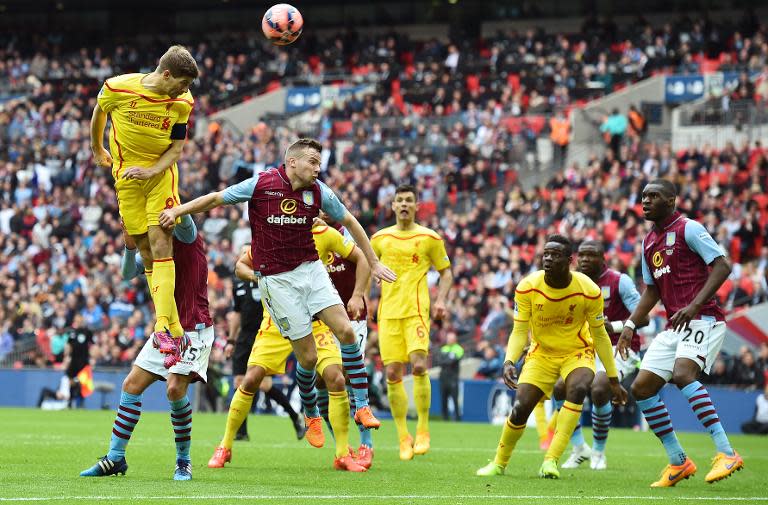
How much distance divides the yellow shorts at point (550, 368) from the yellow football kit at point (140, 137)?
11.5 ft

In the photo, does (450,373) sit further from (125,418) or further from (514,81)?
(125,418)

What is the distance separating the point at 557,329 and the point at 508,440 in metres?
1.08

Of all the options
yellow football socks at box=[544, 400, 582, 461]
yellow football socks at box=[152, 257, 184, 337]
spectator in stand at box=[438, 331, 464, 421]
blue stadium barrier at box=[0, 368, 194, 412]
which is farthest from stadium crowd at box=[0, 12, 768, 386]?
yellow football socks at box=[152, 257, 184, 337]

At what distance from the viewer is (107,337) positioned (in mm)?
30062

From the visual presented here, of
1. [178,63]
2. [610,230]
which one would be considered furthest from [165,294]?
[610,230]

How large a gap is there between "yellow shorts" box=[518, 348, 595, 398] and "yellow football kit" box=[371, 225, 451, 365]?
2.75 meters

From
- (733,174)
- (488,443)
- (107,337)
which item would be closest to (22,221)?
(107,337)

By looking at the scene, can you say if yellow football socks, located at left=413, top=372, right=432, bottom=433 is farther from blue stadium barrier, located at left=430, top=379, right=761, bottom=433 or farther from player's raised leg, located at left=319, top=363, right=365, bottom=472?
blue stadium barrier, located at left=430, top=379, right=761, bottom=433

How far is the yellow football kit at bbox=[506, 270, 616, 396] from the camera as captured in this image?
11.7 metres

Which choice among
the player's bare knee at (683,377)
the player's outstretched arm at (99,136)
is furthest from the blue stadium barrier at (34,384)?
the player's bare knee at (683,377)

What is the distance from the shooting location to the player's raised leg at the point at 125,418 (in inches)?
417

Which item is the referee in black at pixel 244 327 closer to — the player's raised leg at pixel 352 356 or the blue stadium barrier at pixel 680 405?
the player's raised leg at pixel 352 356

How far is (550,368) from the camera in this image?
468 inches

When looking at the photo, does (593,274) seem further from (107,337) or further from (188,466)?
(107,337)
